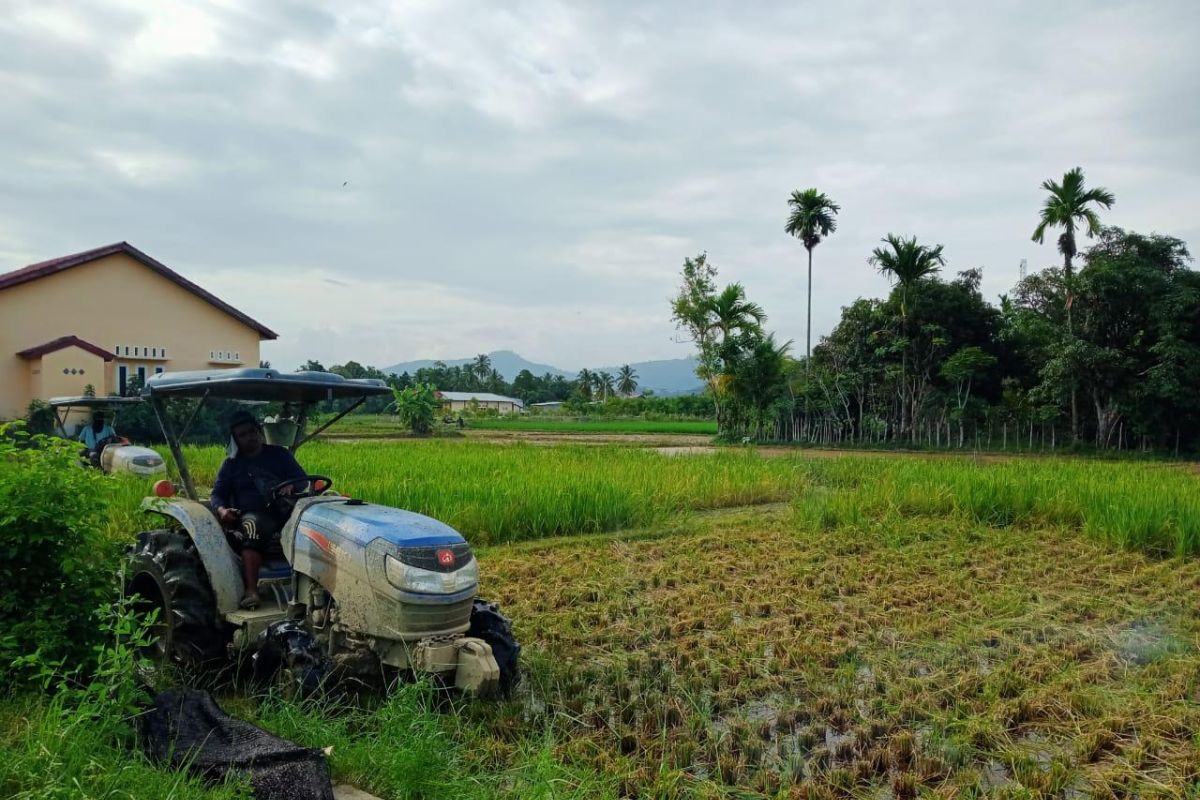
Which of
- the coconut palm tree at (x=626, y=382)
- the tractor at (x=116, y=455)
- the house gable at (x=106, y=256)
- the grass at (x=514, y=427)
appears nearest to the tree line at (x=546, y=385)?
the coconut palm tree at (x=626, y=382)

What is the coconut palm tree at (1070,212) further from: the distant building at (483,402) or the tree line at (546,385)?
the distant building at (483,402)

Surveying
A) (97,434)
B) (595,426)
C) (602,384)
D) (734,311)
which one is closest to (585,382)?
(602,384)

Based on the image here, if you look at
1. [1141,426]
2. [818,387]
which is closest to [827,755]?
[1141,426]

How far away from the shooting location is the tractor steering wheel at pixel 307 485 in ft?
14.3

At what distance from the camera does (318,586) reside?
13.1ft

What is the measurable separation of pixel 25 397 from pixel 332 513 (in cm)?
1896

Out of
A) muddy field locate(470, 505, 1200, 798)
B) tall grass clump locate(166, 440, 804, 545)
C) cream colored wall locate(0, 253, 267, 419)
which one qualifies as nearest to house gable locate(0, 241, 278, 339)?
cream colored wall locate(0, 253, 267, 419)

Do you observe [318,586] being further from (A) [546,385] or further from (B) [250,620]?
(A) [546,385]

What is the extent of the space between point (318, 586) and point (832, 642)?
3.06 m

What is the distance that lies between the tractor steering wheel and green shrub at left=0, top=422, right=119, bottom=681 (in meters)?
0.80

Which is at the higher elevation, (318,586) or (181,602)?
(318,586)

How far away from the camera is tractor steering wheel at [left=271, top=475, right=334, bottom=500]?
172 inches

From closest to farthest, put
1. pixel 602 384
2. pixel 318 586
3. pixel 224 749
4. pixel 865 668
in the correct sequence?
pixel 224 749
pixel 318 586
pixel 865 668
pixel 602 384

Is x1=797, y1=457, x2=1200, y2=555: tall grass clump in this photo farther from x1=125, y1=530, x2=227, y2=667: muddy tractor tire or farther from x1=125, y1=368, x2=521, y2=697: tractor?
x1=125, y1=530, x2=227, y2=667: muddy tractor tire
